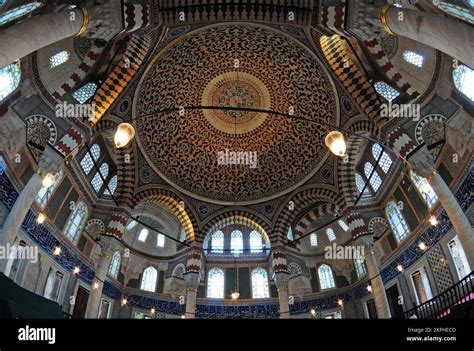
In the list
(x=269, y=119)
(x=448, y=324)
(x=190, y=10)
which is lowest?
(x=448, y=324)

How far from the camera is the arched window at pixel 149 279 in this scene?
57.1 ft

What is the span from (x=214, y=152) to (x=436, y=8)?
10.7m

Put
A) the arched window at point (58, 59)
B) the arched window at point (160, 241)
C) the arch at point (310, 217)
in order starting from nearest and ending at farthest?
1. the arched window at point (58, 59)
2. the arch at point (310, 217)
3. the arched window at point (160, 241)

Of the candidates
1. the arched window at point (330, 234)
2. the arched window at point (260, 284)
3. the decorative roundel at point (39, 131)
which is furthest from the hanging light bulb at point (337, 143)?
the arched window at point (260, 284)

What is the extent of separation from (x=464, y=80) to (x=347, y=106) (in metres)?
4.25

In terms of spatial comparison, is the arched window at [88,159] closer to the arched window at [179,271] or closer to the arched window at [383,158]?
the arched window at [179,271]

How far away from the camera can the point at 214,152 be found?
16.3 metres

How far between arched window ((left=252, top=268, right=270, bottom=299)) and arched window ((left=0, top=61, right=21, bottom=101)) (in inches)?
570

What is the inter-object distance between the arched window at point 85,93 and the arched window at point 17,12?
3088mm

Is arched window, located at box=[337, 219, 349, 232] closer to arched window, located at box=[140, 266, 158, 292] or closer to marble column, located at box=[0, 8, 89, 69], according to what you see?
arched window, located at box=[140, 266, 158, 292]

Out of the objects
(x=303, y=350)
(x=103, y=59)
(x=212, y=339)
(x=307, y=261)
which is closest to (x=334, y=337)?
(x=303, y=350)

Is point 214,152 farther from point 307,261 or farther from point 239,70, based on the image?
point 307,261

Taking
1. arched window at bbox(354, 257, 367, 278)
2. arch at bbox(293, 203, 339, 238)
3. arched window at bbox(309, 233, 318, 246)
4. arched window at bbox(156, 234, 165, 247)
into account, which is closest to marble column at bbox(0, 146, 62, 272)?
arched window at bbox(156, 234, 165, 247)

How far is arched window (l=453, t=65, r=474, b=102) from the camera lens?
9.40 m
